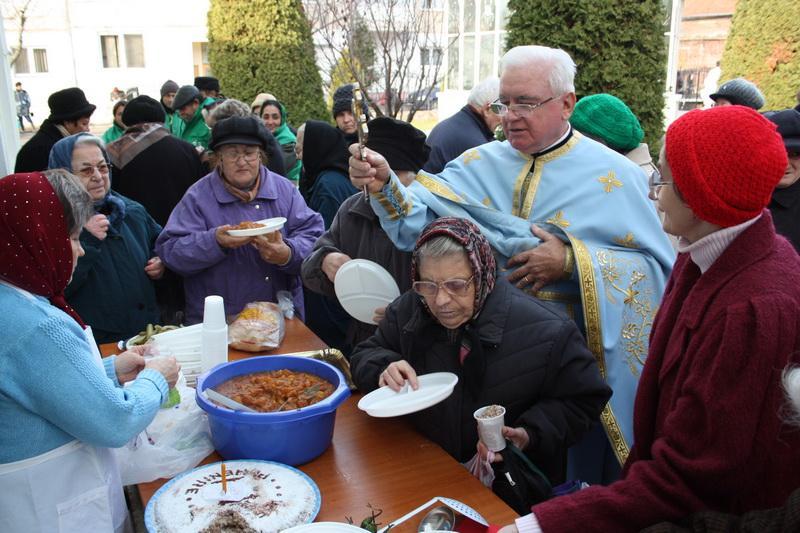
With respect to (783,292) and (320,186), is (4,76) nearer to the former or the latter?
(320,186)

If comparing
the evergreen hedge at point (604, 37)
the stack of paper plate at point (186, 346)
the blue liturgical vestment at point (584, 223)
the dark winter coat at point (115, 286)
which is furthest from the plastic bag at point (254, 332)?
the evergreen hedge at point (604, 37)

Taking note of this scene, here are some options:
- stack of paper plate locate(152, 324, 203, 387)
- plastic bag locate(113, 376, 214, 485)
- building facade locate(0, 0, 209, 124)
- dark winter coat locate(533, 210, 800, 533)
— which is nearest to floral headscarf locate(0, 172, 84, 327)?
plastic bag locate(113, 376, 214, 485)

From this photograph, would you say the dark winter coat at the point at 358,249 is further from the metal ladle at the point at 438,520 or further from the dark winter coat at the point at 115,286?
the metal ladle at the point at 438,520

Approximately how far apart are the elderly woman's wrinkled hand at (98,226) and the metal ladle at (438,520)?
2335 millimetres

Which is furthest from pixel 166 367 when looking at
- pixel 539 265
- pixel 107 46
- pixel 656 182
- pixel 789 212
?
pixel 107 46

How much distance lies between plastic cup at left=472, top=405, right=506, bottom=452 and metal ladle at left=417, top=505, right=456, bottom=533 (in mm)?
240

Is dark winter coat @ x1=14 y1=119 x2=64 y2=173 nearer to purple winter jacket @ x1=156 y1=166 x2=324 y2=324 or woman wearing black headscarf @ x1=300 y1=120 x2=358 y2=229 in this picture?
woman wearing black headscarf @ x1=300 y1=120 x2=358 y2=229

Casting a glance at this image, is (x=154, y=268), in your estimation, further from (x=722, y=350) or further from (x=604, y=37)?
(x=604, y=37)

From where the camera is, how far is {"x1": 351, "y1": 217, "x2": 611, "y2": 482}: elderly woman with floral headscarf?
2178 mm

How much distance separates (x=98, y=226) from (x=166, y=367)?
1523mm

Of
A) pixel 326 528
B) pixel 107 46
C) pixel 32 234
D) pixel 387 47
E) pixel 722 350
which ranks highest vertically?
pixel 107 46

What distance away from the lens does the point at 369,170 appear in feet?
8.84

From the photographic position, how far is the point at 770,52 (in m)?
10.8

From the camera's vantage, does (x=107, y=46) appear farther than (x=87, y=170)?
Yes
